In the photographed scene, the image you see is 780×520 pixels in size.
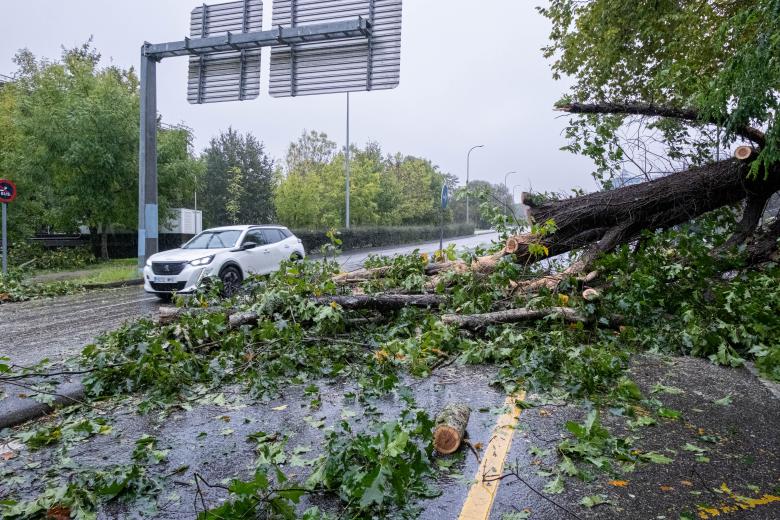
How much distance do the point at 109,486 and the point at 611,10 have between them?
1227 cm

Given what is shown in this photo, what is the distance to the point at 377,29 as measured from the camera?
10664mm

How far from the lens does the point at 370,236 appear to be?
113 feet

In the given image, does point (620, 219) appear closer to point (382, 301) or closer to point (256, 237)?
point (382, 301)

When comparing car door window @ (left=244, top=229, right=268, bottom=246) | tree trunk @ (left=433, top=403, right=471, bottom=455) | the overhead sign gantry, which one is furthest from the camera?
car door window @ (left=244, top=229, right=268, bottom=246)

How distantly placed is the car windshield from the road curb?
22.1ft

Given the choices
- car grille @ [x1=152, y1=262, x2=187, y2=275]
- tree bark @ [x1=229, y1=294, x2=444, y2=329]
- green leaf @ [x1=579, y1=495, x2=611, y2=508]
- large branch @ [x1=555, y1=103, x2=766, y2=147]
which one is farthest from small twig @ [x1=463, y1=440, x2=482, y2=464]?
car grille @ [x1=152, y1=262, x2=187, y2=275]

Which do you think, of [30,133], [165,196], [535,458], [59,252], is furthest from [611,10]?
[59,252]

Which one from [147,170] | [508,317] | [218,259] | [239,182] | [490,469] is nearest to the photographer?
[490,469]

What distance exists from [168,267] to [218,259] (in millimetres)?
959

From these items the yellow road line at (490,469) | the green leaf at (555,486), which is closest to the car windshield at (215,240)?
the yellow road line at (490,469)

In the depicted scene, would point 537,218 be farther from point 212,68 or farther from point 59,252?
point 59,252

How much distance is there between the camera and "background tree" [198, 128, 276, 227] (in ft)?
139

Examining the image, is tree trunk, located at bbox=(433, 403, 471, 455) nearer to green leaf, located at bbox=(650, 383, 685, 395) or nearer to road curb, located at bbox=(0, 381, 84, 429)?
green leaf, located at bbox=(650, 383, 685, 395)

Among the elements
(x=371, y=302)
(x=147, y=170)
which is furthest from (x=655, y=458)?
(x=147, y=170)
